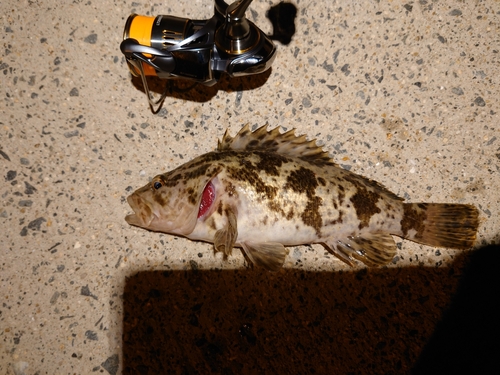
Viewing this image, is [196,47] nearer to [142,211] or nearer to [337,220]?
[142,211]

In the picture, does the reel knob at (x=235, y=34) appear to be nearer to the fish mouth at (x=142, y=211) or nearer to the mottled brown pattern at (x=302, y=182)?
the mottled brown pattern at (x=302, y=182)

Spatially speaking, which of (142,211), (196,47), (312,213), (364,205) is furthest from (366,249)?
(196,47)

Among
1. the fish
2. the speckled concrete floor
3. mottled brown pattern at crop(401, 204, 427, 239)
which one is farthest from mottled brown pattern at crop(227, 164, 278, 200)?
mottled brown pattern at crop(401, 204, 427, 239)

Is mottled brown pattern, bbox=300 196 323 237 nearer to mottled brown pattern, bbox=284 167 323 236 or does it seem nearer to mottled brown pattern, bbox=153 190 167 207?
mottled brown pattern, bbox=284 167 323 236

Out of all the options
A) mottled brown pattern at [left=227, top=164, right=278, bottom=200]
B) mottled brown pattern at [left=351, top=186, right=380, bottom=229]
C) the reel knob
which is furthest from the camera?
mottled brown pattern at [left=351, top=186, right=380, bottom=229]

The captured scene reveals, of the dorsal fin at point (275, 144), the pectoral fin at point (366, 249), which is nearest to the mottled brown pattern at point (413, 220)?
the pectoral fin at point (366, 249)

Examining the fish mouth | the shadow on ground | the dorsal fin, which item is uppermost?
the dorsal fin
